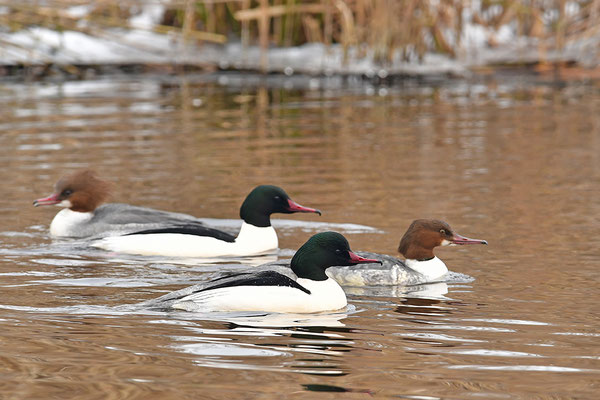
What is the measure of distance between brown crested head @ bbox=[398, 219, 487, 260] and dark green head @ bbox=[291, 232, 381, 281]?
1279 millimetres

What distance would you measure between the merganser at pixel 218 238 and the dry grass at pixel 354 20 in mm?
8819

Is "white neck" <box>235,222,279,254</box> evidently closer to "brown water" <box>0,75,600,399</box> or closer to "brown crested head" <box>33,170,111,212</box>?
"brown water" <box>0,75,600,399</box>

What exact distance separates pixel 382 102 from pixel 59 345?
1321cm

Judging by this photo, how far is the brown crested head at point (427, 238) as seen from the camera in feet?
27.5

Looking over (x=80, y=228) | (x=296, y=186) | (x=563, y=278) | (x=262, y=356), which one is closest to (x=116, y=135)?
(x=296, y=186)

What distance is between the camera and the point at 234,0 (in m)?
21.4

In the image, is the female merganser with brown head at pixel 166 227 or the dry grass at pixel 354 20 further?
the dry grass at pixel 354 20

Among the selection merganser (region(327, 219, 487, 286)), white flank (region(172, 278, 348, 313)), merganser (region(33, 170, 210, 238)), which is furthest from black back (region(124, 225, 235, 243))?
white flank (region(172, 278, 348, 313))

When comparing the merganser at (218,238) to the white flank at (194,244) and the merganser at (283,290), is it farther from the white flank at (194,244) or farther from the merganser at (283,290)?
the merganser at (283,290)

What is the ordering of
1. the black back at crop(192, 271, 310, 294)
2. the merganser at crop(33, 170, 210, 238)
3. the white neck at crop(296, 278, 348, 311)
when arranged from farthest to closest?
the merganser at crop(33, 170, 210, 238)
the white neck at crop(296, 278, 348, 311)
the black back at crop(192, 271, 310, 294)

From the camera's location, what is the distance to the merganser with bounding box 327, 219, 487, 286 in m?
Answer: 8.22

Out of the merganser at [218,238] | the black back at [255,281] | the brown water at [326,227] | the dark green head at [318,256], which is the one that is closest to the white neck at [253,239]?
the merganser at [218,238]

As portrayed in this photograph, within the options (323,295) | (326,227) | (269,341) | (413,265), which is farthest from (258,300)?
(326,227)

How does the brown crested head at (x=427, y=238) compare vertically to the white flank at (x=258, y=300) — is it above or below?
above
